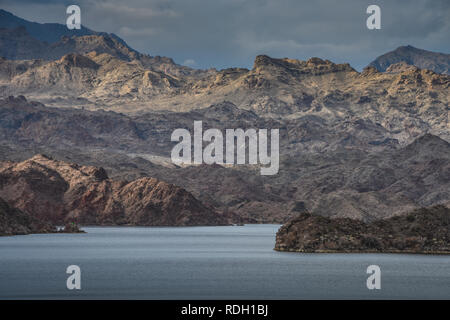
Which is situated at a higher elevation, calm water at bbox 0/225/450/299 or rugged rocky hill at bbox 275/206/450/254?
rugged rocky hill at bbox 275/206/450/254

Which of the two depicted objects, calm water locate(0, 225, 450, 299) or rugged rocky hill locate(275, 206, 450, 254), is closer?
calm water locate(0, 225, 450, 299)

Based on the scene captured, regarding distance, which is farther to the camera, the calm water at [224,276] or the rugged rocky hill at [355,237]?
the rugged rocky hill at [355,237]

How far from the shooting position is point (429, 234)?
19900cm

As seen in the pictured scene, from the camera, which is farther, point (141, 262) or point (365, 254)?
point (365, 254)

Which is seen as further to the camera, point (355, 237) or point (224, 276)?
point (355, 237)

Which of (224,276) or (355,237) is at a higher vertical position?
(355,237)

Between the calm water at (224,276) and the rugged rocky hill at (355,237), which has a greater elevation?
the rugged rocky hill at (355,237)
